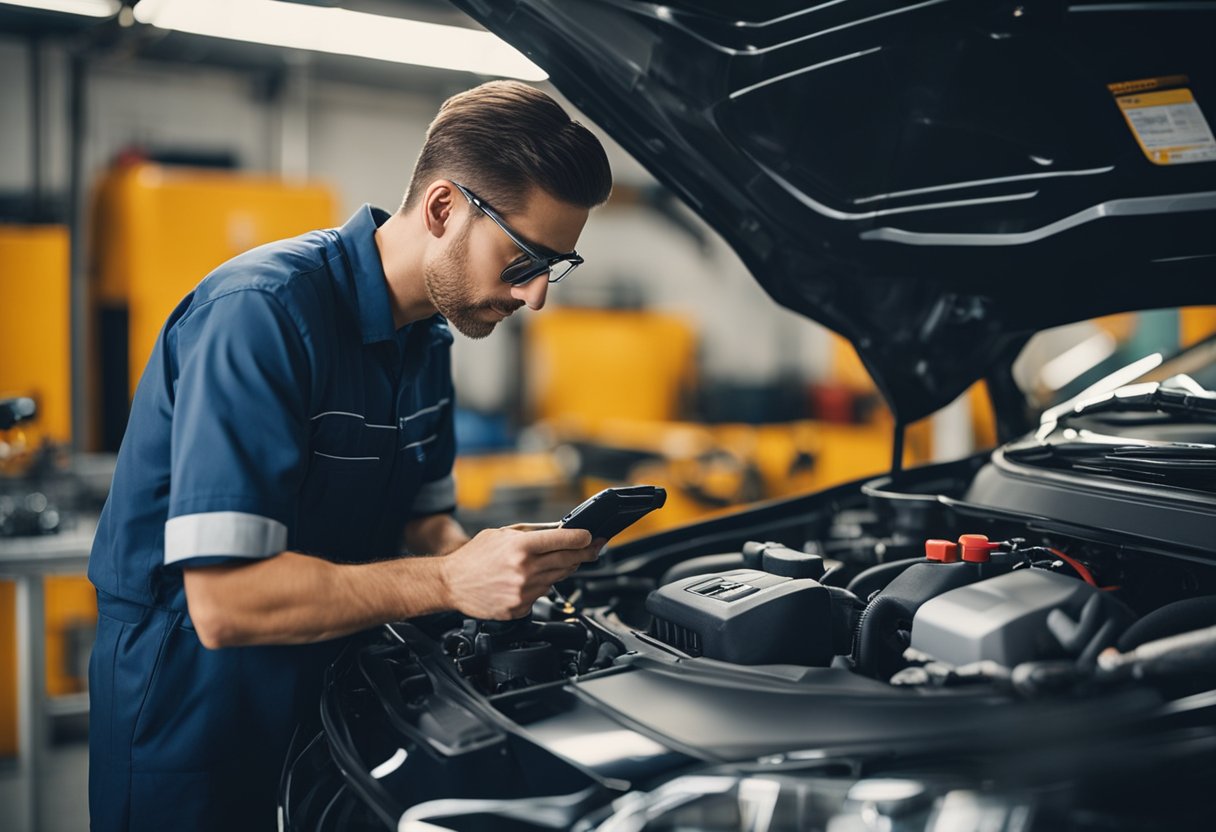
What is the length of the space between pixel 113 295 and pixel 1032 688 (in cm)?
527

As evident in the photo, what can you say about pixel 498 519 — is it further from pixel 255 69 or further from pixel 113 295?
pixel 255 69

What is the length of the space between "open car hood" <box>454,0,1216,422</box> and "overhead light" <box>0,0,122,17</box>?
3.68 m

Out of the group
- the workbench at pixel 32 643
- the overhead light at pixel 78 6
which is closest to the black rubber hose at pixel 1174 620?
the workbench at pixel 32 643

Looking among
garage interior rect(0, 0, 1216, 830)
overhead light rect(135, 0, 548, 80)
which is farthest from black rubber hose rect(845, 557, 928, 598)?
overhead light rect(135, 0, 548, 80)

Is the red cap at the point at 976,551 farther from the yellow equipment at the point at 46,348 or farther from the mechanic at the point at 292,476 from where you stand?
the yellow equipment at the point at 46,348

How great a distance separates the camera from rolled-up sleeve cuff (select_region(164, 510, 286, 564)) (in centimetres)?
107

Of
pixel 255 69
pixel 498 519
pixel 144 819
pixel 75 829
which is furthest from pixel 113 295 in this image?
pixel 144 819

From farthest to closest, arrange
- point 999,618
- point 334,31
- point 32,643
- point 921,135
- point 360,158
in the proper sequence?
point 360,158, point 334,31, point 32,643, point 921,135, point 999,618

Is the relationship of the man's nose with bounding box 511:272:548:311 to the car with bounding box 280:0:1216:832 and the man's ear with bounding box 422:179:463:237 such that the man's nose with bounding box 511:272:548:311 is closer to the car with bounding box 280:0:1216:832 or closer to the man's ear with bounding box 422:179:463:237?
the man's ear with bounding box 422:179:463:237

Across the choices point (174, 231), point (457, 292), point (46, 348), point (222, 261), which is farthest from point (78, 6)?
point (457, 292)

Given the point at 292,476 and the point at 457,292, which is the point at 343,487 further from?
the point at 457,292

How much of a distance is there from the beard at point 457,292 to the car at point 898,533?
29cm

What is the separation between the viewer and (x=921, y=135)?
1436 millimetres

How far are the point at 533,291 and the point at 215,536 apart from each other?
53cm
